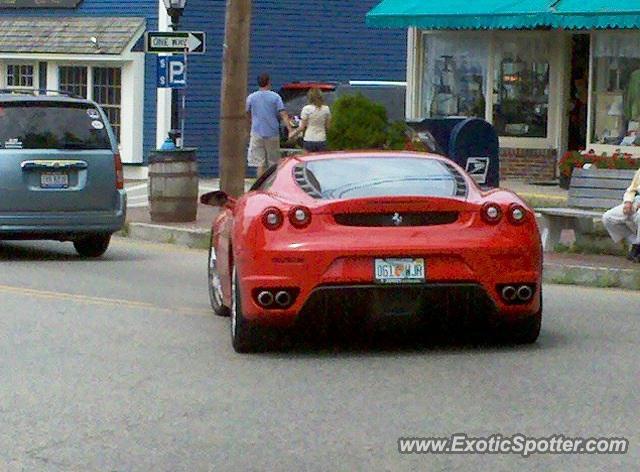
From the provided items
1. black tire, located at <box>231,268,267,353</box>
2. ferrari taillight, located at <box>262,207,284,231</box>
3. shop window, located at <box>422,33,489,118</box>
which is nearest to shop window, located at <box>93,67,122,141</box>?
shop window, located at <box>422,33,489,118</box>

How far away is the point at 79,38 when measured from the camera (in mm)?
33438

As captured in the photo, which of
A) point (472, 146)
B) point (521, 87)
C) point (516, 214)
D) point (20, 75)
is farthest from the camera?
point (20, 75)

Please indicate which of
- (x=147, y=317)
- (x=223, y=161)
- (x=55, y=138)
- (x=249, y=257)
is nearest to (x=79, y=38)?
(x=223, y=161)

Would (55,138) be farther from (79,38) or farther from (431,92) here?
(79,38)

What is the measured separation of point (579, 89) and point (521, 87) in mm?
976

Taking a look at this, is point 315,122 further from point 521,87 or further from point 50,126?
point 50,126

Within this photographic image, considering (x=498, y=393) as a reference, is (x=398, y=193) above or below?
above

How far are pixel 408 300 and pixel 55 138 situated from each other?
26.3ft

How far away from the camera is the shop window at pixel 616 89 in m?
26.7

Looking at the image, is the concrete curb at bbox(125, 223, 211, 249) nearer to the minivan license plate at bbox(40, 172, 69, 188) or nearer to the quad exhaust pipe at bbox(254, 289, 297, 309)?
the minivan license plate at bbox(40, 172, 69, 188)

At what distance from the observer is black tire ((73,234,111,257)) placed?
60.7ft

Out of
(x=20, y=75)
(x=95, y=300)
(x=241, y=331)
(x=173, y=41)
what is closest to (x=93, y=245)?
(x=95, y=300)

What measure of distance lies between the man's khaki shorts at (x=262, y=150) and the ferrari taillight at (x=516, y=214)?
50.8ft

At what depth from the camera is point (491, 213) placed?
10.9m
